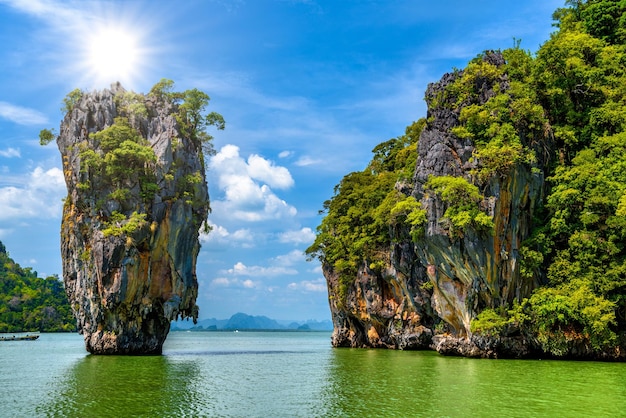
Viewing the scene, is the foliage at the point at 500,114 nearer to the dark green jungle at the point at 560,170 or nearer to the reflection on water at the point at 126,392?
the dark green jungle at the point at 560,170

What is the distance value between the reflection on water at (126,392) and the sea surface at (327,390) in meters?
0.04

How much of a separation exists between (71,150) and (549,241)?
32.8 meters

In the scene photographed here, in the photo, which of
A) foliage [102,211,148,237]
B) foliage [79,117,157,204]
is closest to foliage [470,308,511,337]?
foliage [102,211,148,237]

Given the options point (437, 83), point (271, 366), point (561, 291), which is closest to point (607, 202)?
point (561, 291)

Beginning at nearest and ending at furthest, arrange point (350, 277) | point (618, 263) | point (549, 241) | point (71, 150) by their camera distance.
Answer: point (618, 263)
point (549, 241)
point (71, 150)
point (350, 277)

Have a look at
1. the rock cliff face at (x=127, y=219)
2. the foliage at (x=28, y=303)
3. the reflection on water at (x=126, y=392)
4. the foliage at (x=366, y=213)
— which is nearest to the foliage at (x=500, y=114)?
the foliage at (x=366, y=213)

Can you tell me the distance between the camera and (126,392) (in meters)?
17.8

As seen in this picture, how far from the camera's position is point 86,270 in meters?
33.7

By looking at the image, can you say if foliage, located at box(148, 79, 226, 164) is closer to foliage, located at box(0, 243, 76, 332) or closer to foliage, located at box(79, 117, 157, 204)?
foliage, located at box(79, 117, 157, 204)

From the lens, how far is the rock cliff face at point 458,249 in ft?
91.1

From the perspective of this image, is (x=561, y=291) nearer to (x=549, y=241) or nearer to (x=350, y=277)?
(x=549, y=241)

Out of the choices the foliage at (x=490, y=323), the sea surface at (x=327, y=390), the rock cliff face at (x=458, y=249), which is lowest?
the sea surface at (x=327, y=390)

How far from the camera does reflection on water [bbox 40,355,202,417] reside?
1477 centimetres

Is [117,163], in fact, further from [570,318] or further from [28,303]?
[28,303]
